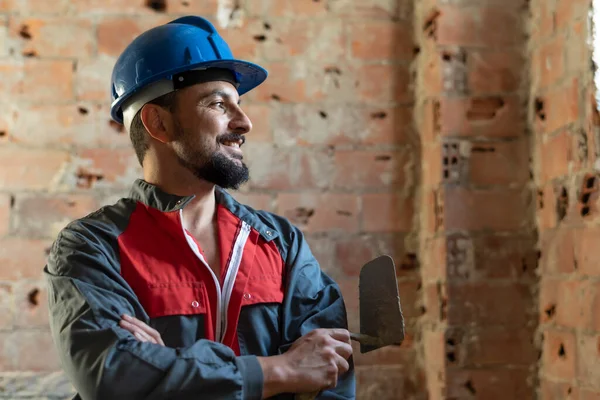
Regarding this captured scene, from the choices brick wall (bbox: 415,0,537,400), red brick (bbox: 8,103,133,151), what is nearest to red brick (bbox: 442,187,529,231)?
brick wall (bbox: 415,0,537,400)

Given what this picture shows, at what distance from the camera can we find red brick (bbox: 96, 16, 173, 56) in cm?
223

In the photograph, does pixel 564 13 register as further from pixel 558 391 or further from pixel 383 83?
pixel 558 391

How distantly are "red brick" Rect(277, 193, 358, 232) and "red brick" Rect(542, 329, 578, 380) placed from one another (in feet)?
2.25

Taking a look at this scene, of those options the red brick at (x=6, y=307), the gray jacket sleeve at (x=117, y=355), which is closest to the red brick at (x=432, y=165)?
the gray jacket sleeve at (x=117, y=355)

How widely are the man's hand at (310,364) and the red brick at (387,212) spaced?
2.55 feet

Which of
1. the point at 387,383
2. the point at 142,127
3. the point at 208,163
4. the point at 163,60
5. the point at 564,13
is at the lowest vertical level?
the point at 387,383

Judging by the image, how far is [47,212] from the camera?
2.17 metres

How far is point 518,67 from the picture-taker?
2.20 meters

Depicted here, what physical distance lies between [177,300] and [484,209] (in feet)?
3.55

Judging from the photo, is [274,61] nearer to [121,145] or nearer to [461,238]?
[121,145]

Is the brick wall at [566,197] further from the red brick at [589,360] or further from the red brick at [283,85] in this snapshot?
the red brick at [283,85]

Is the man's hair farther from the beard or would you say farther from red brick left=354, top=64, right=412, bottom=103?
red brick left=354, top=64, right=412, bottom=103

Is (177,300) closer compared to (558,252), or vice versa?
(177,300)

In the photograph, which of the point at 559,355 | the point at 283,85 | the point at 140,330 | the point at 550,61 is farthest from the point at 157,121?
the point at 559,355
